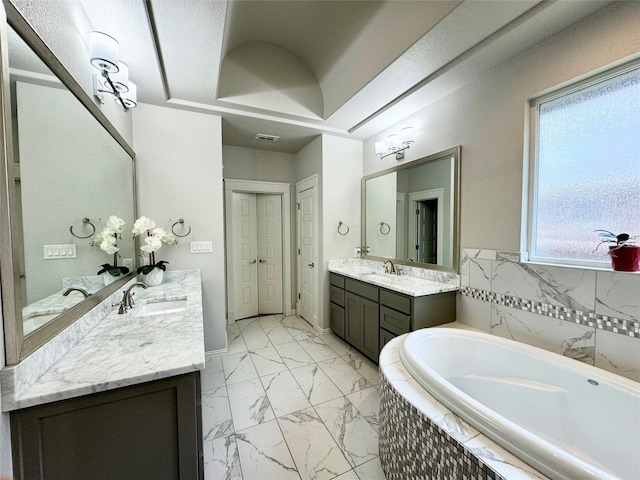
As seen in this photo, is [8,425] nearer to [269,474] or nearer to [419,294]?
[269,474]

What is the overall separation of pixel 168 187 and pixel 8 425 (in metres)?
2.12

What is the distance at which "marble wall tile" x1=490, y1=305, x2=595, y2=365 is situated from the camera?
4.81 feet

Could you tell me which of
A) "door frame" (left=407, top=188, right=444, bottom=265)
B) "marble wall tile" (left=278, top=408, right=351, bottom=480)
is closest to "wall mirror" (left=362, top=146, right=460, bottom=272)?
"door frame" (left=407, top=188, right=444, bottom=265)

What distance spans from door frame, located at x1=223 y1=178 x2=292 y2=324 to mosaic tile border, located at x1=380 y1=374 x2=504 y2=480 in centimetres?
272

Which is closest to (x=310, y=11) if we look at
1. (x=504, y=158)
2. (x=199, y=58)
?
(x=199, y=58)

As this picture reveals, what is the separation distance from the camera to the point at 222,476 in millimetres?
1383

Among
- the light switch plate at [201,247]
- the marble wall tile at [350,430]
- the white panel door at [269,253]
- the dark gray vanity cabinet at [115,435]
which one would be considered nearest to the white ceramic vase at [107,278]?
the light switch plate at [201,247]

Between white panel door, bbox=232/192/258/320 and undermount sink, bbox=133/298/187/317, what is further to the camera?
white panel door, bbox=232/192/258/320

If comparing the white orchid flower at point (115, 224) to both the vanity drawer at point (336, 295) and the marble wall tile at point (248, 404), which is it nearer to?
the marble wall tile at point (248, 404)

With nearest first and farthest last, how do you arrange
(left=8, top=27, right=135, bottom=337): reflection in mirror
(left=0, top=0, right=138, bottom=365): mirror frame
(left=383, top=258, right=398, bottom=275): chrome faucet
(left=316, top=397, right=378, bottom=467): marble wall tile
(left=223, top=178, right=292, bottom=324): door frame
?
(left=0, top=0, right=138, bottom=365): mirror frame < (left=8, top=27, right=135, bottom=337): reflection in mirror < (left=316, top=397, right=378, bottom=467): marble wall tile < (left=383, top=258, right=398, bottom=275): chrome faucet < (left=223, top=178, right=292, bottom=324): door frame

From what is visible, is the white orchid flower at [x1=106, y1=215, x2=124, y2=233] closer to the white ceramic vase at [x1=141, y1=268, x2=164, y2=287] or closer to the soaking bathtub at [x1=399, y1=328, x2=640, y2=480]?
the white ceramic vase at [x1=141, y1=268, x2=164, y2=287]

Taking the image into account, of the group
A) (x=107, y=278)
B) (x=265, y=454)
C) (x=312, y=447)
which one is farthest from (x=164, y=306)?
(x=312, y=447)

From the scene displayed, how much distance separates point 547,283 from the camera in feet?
5.33

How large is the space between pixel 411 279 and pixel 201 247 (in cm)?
220
